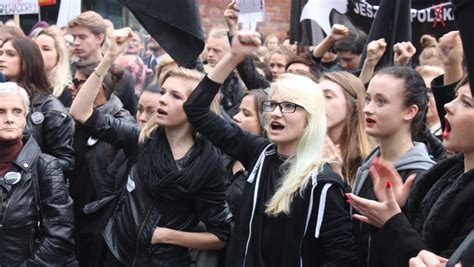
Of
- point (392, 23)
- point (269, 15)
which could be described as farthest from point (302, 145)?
point (269, 15)

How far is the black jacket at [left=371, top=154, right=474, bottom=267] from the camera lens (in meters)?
3.04

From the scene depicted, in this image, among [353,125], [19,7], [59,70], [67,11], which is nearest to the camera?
[353,125]

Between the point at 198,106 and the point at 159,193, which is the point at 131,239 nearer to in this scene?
the point at 159,193

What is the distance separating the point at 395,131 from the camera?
4.35 m

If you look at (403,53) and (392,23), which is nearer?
(403,53)

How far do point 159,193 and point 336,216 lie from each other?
3.79ft

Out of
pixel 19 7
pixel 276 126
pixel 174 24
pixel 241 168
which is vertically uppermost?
pixel 174 24

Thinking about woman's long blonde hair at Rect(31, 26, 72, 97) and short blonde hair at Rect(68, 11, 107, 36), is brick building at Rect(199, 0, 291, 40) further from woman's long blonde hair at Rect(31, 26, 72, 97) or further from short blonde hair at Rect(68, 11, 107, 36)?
woman's long blonde hair at Rect(31, 26, 72, 97)

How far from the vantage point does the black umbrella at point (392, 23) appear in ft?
20.2

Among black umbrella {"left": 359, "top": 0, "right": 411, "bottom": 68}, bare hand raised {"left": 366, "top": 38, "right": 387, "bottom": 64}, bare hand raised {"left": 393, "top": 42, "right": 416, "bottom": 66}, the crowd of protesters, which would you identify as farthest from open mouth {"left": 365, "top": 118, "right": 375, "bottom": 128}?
black umbrella {"left": 359, "top": 0, "right": 411, "bottom": 68}

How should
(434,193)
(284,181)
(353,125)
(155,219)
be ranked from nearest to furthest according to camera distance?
(434,193) < (284,181) < (155,219) < (353,125)

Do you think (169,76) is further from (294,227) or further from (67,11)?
(67,11)

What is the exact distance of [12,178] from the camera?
4.80 meters

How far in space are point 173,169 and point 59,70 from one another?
2.32 m
